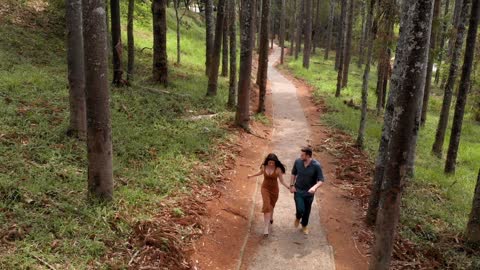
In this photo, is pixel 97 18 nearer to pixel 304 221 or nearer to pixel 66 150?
pixel 66 150

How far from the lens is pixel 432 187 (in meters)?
11.8

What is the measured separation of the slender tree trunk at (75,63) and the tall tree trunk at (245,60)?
19.2ft

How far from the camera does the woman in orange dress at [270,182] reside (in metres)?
8.41

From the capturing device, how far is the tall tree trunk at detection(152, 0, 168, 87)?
57.9 feet

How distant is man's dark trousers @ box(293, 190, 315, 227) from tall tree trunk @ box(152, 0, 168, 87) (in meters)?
11.1

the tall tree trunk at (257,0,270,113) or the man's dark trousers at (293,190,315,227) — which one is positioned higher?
the tall tree trunk at (257,0,270,113)

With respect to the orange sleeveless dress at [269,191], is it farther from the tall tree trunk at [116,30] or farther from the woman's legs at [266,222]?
the tall tree trunk at [116,30]

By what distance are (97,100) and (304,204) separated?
4474mm

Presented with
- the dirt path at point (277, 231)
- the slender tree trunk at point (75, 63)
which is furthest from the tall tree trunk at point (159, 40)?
the slender tree trunk at point (75, 63)

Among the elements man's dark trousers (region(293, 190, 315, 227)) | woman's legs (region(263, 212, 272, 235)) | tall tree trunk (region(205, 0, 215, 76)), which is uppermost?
tall tree trunk (region(205, 0, 215, 76))

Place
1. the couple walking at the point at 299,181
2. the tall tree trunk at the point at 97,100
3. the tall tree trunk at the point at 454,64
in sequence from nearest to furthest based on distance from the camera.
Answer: the tall tree trunk at the point at 97,100 < the couple walking at the point at 299,181 < the tall tree trunk at the point at 454,64

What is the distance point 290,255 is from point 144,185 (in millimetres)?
3315

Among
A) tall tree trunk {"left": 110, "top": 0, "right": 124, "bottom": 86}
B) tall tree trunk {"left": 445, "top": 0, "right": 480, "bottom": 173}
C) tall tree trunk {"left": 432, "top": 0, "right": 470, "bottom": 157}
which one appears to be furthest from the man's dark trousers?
tall tree trunk {"left": 110, "top": 0, "right": 124, "bottom": 86}

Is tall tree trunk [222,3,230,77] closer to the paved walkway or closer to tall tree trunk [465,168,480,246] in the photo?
the paved walkway
